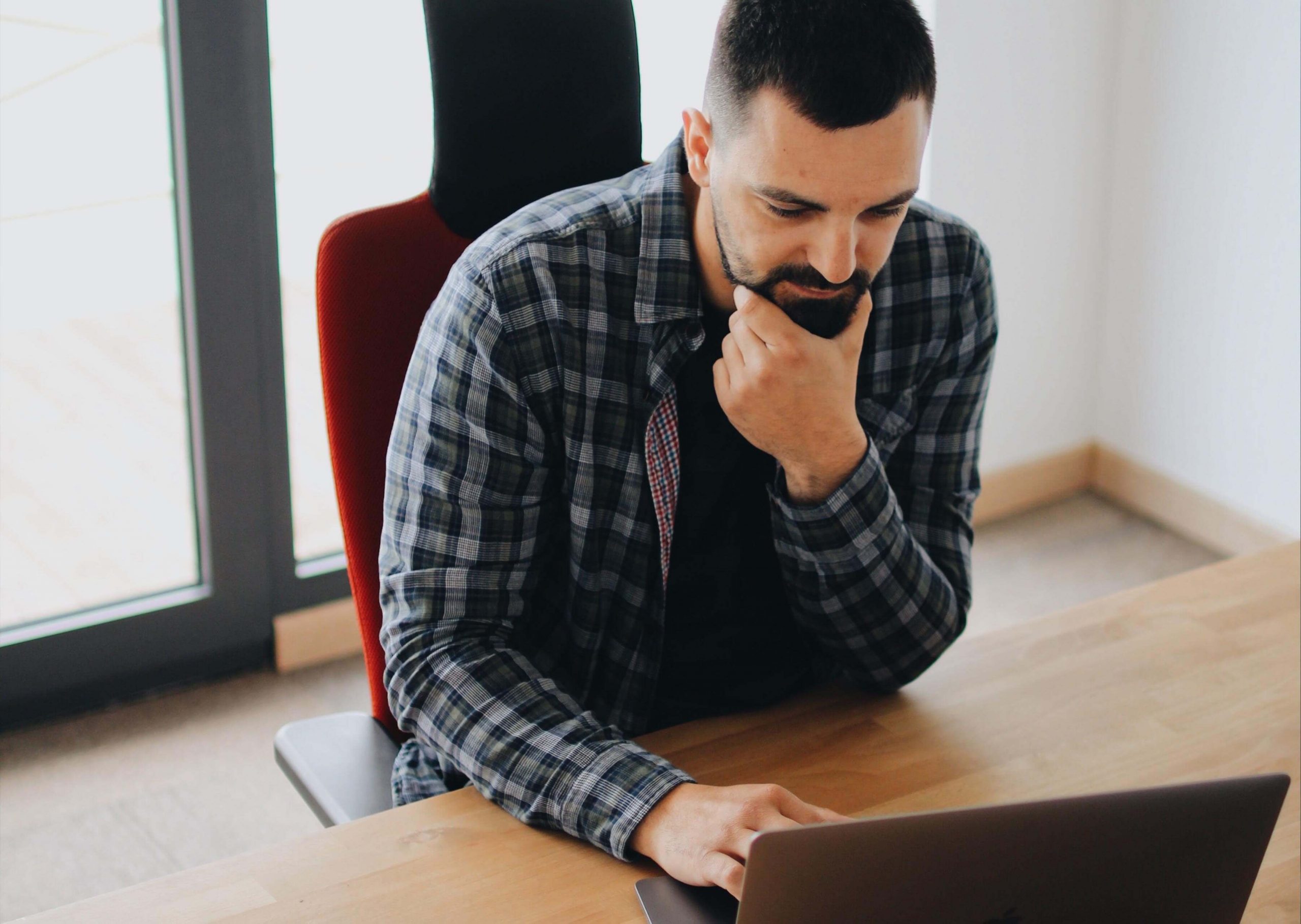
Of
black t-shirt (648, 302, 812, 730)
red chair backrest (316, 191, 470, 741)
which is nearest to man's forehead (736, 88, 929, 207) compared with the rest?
black t-shirt (648, 302, 812, 730)

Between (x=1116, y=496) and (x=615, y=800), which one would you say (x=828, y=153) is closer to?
(x=615, y=800)

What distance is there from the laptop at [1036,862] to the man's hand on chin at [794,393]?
441 millimetres

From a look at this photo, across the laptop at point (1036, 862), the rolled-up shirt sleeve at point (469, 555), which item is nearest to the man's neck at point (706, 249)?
the rolled-up shirt sleeve at point (469, 555)

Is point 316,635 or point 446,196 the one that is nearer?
point 446,196

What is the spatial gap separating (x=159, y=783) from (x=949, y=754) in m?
1.56

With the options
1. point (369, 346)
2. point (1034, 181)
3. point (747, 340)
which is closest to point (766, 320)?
point (747, 340)

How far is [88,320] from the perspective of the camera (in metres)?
2.36

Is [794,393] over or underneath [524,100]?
underneath

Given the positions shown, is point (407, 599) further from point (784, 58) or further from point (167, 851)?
point (167, 851)

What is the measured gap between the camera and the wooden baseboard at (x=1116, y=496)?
2.90 meters

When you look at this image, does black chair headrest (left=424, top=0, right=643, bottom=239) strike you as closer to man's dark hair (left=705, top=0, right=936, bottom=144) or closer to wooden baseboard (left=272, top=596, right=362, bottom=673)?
man's dark hair (left=705, top=0, right=936, bottom=144)

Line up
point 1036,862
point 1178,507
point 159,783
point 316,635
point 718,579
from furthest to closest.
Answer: point 1178,507 < point 316,635 < point 159,783 < point 718,579 < point 1036,862

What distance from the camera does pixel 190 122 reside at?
83.6 inches

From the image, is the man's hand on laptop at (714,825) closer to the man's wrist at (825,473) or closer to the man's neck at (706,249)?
the man's wrist at (825,473)
